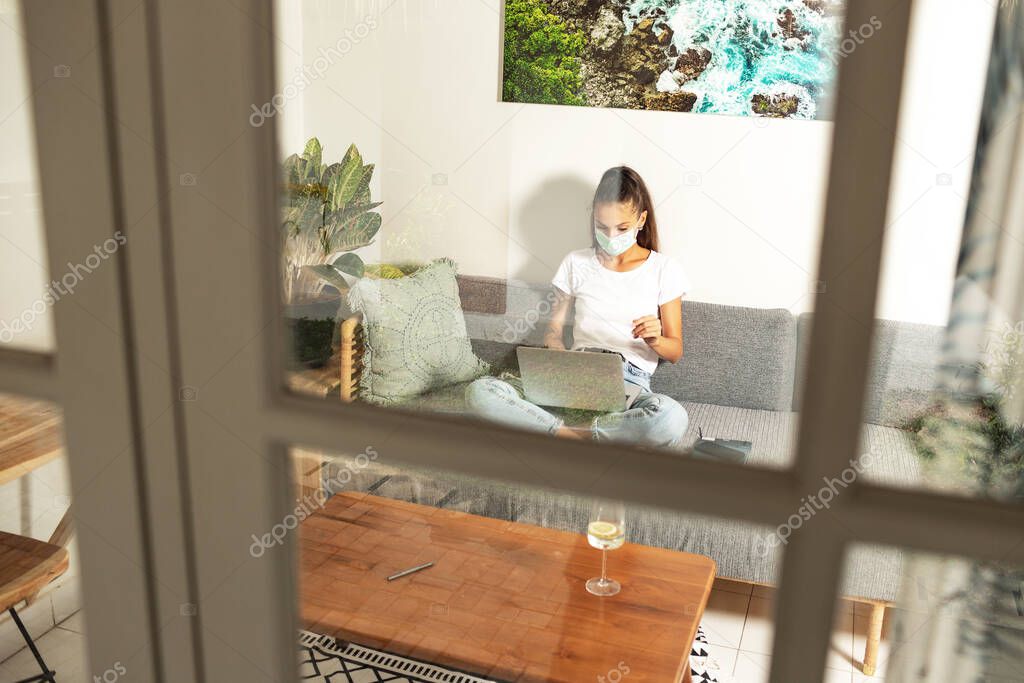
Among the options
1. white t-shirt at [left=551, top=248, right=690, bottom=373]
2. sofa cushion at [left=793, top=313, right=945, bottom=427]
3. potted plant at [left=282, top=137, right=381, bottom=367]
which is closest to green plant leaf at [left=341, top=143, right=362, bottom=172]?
potted plant at [left=282, top=137, right=381, bottom=367]

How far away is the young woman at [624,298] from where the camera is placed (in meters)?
0.39

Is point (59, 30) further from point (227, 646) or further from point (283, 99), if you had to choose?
point (227, 646)

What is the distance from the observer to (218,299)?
349 millimetres

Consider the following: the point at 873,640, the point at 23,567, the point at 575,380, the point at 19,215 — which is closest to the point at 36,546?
the point at 23,567

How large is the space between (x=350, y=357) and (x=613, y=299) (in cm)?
14

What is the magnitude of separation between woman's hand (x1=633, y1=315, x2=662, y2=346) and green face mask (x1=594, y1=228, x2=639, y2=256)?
0.04 m

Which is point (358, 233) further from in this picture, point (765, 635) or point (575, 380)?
point (765, 635)

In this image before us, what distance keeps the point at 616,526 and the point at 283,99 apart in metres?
0.25

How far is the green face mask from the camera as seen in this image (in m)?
0.41

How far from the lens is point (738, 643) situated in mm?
383

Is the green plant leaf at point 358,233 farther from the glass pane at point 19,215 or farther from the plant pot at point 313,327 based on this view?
the glass pane at point 19,215

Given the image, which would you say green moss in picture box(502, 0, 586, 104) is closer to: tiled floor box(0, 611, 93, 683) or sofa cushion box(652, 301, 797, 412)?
sofa cushion box(652, 301, 797, 412)

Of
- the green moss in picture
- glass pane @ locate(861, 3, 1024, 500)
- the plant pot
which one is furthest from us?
the green moss in picture

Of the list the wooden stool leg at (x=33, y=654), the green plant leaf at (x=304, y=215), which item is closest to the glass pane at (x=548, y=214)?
the green plant leaf at (x=304, y=215)
